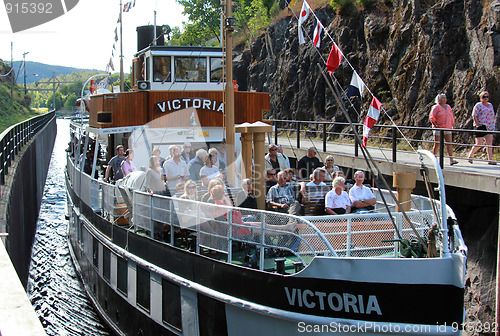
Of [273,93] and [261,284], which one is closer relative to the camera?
[261,284]

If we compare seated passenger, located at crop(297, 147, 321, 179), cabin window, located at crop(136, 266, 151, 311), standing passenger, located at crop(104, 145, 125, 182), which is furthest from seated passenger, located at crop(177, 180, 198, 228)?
standing passenger, located at crop(104, 145, 125, 182)

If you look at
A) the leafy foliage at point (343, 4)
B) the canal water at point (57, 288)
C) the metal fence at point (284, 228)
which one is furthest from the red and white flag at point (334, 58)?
the leafy foliage at point (343, 4)

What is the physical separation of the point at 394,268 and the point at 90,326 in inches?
327

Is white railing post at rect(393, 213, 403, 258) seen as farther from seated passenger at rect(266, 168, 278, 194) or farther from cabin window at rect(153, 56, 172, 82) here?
cabin window at rect(153, 56, 172, 82)

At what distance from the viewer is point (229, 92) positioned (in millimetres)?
10000

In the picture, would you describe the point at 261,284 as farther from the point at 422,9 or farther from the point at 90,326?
the point at 422,9

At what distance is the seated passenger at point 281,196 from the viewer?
28.7 feet

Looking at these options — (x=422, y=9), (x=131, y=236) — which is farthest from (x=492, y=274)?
(x=422, y=9)

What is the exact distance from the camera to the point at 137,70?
54.0 ft

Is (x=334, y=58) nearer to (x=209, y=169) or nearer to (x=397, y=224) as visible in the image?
(x=397, y=224)

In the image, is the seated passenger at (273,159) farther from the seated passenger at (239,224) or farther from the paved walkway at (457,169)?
the seated passenger at (239,224)

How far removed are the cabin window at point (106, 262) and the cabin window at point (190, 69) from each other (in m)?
5.24

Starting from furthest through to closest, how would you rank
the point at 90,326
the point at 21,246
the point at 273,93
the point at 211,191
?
1. the point at 273,93
2. the point at 21,246
3. the point at 90,326
4. the point at 211,191

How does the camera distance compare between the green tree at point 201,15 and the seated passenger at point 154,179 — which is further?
the green tree at point 201,15
